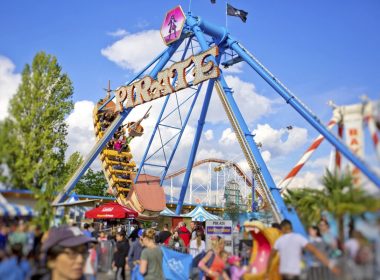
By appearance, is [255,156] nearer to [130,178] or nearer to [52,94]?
[52,94]

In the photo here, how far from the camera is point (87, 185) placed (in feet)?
190

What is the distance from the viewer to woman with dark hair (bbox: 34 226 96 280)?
3987 millimetres

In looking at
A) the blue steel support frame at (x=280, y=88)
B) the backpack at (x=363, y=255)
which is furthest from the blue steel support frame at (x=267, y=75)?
the backpack at (x=363, y=255)

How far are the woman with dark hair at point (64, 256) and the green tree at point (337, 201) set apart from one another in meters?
2.98

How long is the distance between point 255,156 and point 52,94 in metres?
10.2

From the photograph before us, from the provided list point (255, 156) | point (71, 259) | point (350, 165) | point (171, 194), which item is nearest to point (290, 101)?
point (255, 156)

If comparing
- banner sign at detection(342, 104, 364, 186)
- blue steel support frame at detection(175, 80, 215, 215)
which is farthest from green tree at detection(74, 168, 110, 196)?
banner sign at detection(342, 104, 364, 186)

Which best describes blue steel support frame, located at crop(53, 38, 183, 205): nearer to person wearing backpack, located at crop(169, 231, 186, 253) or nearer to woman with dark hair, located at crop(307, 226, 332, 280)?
person wearing backpack, located at crop(169, 231, 186, 253)

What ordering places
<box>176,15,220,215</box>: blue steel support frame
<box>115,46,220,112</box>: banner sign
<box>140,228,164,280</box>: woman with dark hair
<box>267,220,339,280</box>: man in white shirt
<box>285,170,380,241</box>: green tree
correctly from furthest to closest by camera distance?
<box>176,15,220,215</box>: blue steel support frame
<box>115,46,220,112</box>: banner sign
<box>140,228,164,280</box>: woman with dark hair
<box>267,220,339,280</box>: man in white shirt
<box>285,170,380,241</box>: green tree

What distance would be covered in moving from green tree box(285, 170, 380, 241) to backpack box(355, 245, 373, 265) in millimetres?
411

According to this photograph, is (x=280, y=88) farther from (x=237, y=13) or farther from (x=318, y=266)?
(x=318, y=266)

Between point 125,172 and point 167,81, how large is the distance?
919 cm

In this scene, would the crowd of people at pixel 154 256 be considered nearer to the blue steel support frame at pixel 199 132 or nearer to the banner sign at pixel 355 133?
the banner sign at pixel 355 133

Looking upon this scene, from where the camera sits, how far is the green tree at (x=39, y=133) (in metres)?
5.40
